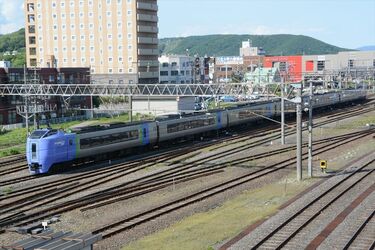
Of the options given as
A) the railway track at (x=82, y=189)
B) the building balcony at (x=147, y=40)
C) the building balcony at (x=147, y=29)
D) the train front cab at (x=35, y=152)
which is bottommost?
the railway track at (x=82, y=189)

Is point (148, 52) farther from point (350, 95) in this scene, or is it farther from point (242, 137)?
point (242, 137)

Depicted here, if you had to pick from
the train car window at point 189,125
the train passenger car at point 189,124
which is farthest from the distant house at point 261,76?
the train car window at point 189,125

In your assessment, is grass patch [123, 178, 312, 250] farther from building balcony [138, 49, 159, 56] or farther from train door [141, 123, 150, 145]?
building balcony [138, 49, 159, 56]

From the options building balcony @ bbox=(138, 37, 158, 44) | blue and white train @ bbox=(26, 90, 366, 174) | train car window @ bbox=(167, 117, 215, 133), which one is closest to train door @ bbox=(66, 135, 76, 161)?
blue and white train @ bbox=(26, 90, 366, 174)

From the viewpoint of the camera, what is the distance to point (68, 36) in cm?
10575

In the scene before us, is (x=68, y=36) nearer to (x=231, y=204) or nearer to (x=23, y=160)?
(x=23, y=160)

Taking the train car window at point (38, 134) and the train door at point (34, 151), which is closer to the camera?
the train door at point (34, 151)

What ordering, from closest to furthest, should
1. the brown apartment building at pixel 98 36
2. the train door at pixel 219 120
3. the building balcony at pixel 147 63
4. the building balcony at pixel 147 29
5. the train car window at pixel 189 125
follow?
the train car window at pixel 189 125 < the train door at pixel 219 120 < the building balcony at pixel 147 29 < the brown apartment building at pixel 98 36 < the building balcony at pixel 147 63

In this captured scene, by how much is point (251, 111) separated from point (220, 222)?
111 feet

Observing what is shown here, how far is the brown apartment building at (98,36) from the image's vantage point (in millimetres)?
99250

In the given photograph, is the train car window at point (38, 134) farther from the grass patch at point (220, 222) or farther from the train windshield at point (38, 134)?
the grass patch at point (220, 222)

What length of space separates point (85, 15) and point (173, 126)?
Result: 68136 mm

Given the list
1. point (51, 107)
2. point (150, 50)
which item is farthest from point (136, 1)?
point (51, 107)

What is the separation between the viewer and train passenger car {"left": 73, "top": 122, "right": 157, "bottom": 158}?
32.7m
